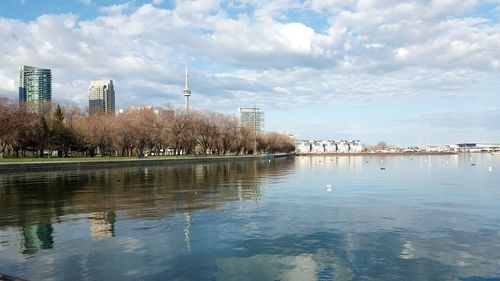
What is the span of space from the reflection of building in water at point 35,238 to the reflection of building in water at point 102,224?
1706 millimetres

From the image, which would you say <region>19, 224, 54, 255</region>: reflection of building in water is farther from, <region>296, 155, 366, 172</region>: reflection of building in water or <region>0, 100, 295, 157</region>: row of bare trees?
<region>0, 100, 295, 157</region>: row of bare trees

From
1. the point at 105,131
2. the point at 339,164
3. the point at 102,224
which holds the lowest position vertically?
the point at 102,224

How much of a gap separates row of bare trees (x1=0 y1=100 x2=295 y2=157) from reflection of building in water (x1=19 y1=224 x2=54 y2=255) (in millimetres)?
66647

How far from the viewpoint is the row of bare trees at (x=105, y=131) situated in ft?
287

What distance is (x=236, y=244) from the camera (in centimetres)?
1662

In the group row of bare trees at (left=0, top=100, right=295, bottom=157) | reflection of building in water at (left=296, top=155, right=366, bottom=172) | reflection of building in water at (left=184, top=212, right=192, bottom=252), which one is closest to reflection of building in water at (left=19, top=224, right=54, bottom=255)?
reflection of building in water at (left=184, top=212, right=192, bottom=252)

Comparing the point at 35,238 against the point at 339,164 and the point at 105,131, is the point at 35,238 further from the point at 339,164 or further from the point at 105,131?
the point at 339,164

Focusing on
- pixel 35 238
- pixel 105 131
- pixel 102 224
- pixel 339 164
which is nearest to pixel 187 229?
pixel 102 224

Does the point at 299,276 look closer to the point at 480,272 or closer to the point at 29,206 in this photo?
the point at 480,272

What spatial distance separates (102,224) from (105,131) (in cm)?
8784

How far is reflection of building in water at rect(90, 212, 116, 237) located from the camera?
1873 cm

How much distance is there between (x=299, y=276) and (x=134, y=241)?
720 centimetres

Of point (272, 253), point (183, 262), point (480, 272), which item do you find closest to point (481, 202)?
point (480, 272)

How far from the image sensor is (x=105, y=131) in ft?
343
